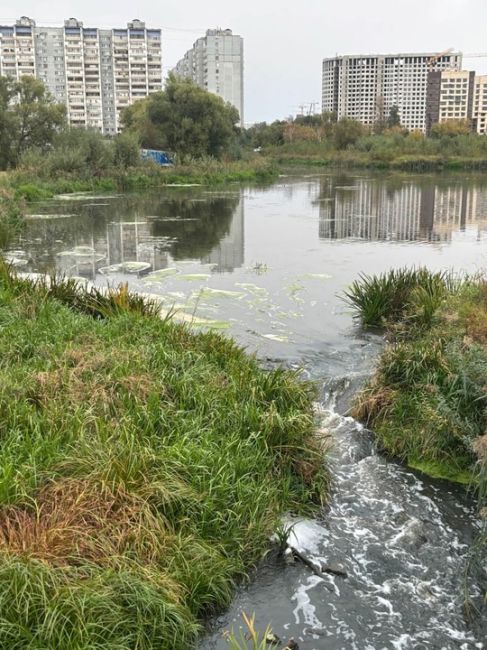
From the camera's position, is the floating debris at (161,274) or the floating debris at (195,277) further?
the floating debris at (195,277)

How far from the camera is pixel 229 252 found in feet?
64.4

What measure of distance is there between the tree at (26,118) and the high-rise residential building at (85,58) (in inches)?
3234

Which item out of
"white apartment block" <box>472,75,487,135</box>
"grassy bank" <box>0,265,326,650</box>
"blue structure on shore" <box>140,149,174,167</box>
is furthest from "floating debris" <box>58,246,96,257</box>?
"white apartment block" <box>472,75,487,135</box>

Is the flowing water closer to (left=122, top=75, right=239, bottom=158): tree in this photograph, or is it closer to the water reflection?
the water reflection

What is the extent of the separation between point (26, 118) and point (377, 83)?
126 meters

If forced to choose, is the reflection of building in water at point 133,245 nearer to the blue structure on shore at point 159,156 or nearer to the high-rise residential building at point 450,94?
the blue structure on shore at point 159,156

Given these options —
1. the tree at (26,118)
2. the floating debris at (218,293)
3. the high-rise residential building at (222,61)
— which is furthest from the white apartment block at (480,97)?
the floating debris at (218,293)

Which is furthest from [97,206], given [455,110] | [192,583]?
[455,110]

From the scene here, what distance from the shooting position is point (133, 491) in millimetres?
4926

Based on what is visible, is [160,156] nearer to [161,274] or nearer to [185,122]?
[185,122]

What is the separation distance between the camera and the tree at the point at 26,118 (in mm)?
42906

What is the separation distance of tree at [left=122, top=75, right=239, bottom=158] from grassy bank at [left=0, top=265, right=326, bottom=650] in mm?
49112

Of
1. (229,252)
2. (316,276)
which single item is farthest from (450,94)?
(316,276)

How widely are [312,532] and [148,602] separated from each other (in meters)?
1.94
